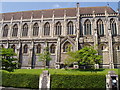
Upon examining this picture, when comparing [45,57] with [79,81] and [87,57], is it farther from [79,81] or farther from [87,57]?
[79,81]

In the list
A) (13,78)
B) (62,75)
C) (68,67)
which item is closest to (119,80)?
(62,75)

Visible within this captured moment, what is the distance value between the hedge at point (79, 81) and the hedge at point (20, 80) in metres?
2.07

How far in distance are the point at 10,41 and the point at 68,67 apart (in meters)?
18.1

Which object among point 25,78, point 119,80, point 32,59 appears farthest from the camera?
point 32,59

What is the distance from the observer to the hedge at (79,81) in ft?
46.9

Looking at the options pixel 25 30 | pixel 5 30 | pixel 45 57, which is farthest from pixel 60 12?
pixel 5 30

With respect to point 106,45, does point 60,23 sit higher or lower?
higher

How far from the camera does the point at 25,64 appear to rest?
34344 mm

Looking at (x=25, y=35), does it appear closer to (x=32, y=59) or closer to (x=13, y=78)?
(x=32, y=59)

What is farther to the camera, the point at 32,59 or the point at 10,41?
the point at 10,41

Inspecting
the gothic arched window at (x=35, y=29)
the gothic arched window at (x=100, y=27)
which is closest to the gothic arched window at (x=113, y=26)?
the gothic arched window at (x=100, y=27)

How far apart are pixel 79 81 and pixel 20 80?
6798mm

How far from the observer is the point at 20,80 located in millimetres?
15336

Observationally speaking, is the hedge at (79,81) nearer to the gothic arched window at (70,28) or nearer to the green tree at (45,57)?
the green tree at (45,57)
